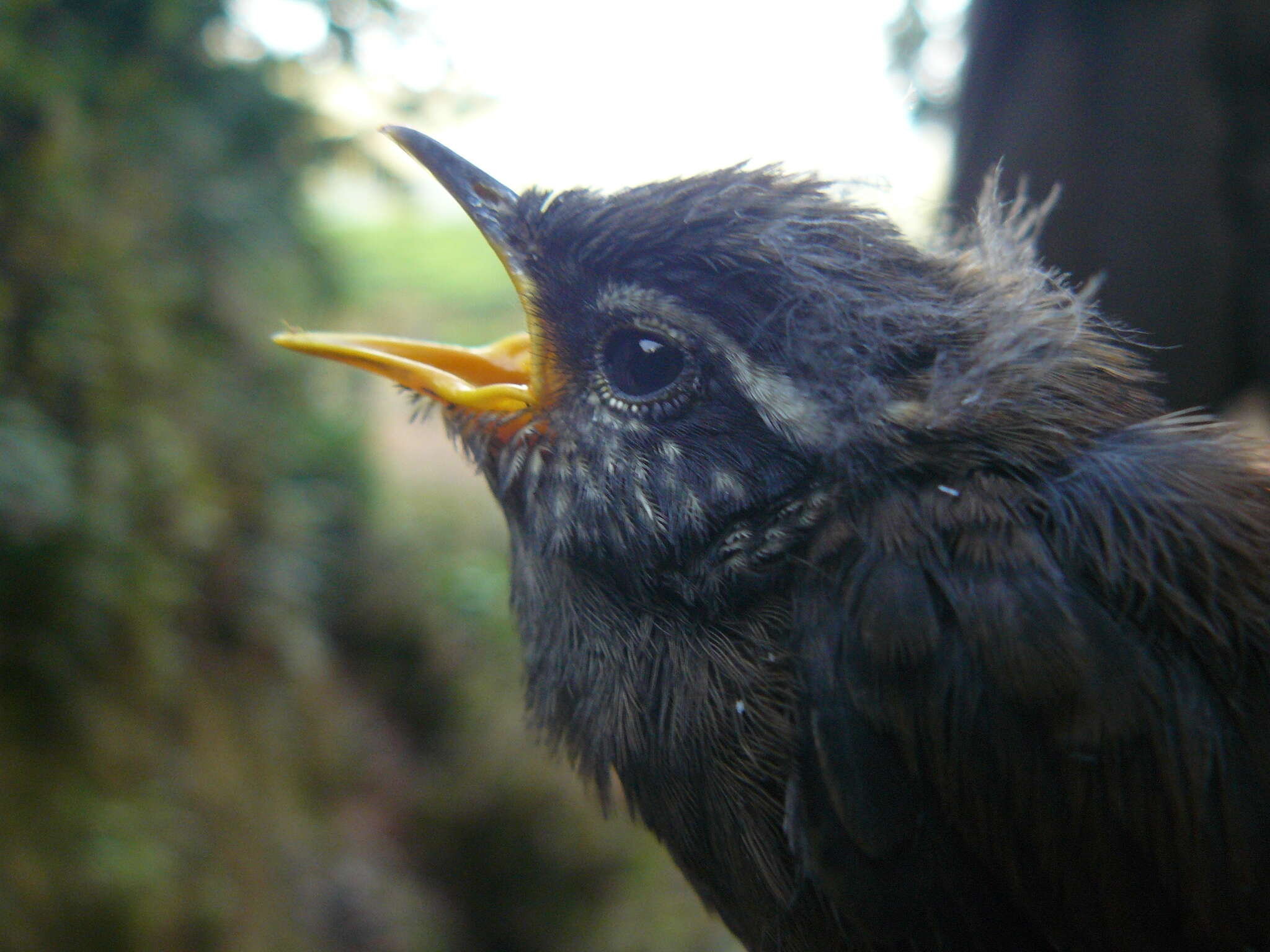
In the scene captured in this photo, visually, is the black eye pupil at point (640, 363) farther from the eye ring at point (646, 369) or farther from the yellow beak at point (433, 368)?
the yellow beak at point (433, 368)

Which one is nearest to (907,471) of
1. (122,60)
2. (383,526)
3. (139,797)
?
(139,797)

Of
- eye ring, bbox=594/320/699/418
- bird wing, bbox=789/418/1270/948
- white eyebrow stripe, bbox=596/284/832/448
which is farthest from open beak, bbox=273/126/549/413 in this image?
bird wing, bbox=789/418/1270/948

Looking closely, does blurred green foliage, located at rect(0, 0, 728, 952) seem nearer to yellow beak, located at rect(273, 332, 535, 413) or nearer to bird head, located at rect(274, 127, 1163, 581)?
yellow beak, located at rect(273, 332, 535, 413)

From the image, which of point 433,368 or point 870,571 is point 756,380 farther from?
point 433,368

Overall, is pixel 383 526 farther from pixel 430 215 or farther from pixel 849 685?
pixel 849 685

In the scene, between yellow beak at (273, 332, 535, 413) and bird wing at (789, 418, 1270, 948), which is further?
yellow beak at (273, 332, 535, 413)

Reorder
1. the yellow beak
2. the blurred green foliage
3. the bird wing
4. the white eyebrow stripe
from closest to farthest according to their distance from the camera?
1. the bird wing
2. the white eyebrow stripe
3. the yellow beak
4. the blurred green foliage

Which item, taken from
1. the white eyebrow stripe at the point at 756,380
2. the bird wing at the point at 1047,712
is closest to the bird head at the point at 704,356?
the white eyebrow stripe at the point at 756,380
